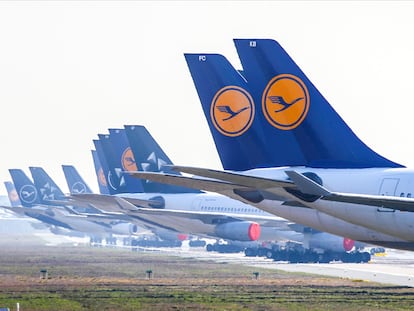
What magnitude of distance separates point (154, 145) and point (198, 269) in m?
19.6

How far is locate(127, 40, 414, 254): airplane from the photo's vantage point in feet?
121

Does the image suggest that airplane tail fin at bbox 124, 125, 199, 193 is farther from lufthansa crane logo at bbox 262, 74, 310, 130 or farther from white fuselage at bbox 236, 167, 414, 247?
white fuselage at bbox 236, 167, 414, 247

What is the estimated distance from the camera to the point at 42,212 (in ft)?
415

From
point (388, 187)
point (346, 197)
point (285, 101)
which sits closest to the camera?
point (346, 197)

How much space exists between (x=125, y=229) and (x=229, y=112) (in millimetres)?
86474

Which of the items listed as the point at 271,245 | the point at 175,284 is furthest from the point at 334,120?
the point at 271,245

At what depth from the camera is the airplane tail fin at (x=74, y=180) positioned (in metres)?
133

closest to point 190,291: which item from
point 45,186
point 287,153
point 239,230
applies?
point 287,153

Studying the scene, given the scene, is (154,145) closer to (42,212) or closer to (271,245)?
(271,245)

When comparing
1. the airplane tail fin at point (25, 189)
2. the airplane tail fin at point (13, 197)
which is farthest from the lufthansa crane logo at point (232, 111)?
the airplane tail fin at point (13, 197)

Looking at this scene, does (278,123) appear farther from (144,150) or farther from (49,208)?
(49,208)

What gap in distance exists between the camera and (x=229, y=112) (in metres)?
42.3

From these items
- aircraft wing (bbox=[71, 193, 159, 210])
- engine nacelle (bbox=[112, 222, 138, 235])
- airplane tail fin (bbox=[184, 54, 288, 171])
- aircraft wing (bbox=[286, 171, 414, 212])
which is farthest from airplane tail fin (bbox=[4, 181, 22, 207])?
aircraft wing (bbox=[286, 171, 414, 212])

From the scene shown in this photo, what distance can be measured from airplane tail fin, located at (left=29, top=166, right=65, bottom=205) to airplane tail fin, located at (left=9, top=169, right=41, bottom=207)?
1362 millimetres
